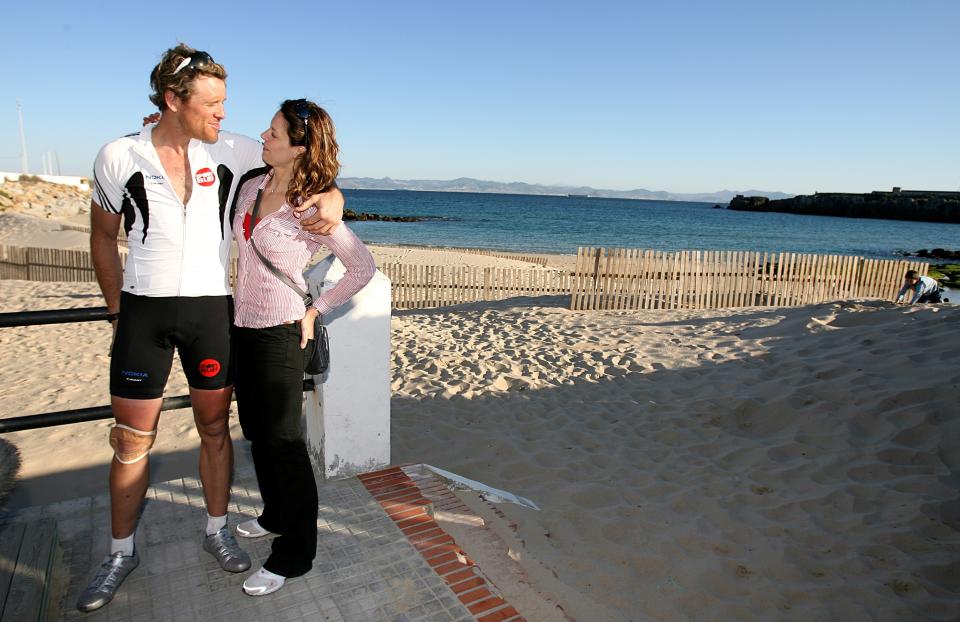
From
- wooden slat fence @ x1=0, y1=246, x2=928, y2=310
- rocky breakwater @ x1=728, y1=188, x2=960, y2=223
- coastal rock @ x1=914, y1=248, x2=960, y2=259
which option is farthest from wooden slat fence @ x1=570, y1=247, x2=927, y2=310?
rocky breakwater @ x1=728, y1=188, x2=960, y2=223

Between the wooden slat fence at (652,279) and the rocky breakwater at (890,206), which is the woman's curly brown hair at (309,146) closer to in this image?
the wooden slat fence at (652,279)

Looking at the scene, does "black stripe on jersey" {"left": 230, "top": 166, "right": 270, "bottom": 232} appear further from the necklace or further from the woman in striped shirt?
the necklace

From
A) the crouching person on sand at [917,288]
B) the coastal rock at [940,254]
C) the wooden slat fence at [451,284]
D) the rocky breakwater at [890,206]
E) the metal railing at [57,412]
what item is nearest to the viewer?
the metal railing at [57,412]

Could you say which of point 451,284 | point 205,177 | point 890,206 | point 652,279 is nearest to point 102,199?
point 205,177

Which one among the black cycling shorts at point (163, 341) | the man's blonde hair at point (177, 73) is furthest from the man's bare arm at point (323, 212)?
the man's blonde hair at point (177, 73)

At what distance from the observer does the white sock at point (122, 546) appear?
229cm

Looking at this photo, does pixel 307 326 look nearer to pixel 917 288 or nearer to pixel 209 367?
pixel 209 367

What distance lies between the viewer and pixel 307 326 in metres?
2.29

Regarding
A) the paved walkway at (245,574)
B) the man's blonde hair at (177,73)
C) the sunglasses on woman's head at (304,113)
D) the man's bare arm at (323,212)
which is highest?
the man's blonde hair at (177,73)

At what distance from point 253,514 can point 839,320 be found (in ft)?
28.1

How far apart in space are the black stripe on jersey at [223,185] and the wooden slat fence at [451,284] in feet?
35.2

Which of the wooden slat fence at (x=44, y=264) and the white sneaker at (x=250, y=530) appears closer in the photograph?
the white sneaker at (x=250, y=530)

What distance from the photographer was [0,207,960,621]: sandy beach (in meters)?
3.13

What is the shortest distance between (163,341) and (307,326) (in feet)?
1.72
